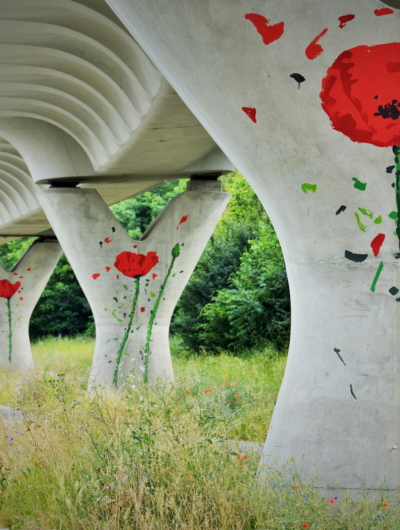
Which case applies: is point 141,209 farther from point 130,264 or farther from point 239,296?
point 130,264

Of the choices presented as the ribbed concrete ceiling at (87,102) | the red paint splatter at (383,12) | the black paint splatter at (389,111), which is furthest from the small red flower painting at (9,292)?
the red paint splatter at (383,12)

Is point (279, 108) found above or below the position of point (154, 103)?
below

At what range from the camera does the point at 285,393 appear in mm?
5242

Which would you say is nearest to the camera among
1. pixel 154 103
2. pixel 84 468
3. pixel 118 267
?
pixel 84 468

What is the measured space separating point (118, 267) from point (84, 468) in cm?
701

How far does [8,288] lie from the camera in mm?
19812

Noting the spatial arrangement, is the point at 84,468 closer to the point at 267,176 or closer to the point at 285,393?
the point at 285,393

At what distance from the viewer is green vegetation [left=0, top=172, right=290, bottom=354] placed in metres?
17.8

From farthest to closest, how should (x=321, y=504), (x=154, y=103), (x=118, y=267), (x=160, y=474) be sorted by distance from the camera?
(x=118, y=267) < (x=154, y=103) < (x=160, y=474) < (x=321, y=504)

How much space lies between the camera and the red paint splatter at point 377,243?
491 cm

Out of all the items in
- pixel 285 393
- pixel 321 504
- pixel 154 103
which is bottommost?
pixel 321 504

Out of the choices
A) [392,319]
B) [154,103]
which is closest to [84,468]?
[392,319]

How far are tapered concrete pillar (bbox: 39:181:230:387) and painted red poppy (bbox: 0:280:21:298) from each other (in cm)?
806

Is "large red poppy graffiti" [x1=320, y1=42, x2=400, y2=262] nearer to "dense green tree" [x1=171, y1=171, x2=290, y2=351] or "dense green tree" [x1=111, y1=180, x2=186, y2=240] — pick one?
"dense green tree" [x1=171, y1=171, x2=290, y2=351]
